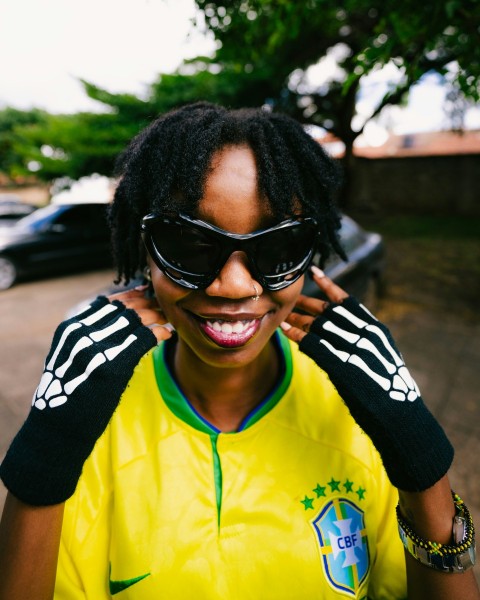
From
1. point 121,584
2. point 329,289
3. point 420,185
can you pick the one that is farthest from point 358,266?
A: point 420,185

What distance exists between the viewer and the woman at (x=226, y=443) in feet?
3.34

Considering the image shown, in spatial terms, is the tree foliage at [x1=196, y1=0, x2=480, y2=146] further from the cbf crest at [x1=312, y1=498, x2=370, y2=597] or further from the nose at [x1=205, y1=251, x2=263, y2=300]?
the cbf crest at [x1=312, y1=498, x2=370, y2=597]

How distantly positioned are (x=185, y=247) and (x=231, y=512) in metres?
0.72

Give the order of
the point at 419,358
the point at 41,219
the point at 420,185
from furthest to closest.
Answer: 1. the point at 420,185
2. the point at 41,219
3. the point at 419,358

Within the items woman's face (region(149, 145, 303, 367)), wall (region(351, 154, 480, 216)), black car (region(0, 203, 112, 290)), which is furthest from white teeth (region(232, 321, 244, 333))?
wall (region(351, 154, 480, 216))

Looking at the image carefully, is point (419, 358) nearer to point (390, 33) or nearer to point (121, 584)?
point (390, 33)

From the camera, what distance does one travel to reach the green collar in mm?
1218

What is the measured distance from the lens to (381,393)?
1091 millimetres

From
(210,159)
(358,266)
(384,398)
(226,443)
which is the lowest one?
(358,266)

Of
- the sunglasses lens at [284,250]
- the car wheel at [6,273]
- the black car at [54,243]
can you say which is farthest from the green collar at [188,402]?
the car wheel at [6,273]

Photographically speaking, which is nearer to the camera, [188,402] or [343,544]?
[343,544]

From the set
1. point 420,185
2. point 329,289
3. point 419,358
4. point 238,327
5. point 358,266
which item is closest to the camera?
point 238,327

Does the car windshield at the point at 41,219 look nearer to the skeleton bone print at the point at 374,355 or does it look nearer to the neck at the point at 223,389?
the neck at the point at 223,389

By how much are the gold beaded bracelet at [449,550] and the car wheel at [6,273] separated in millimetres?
8539
